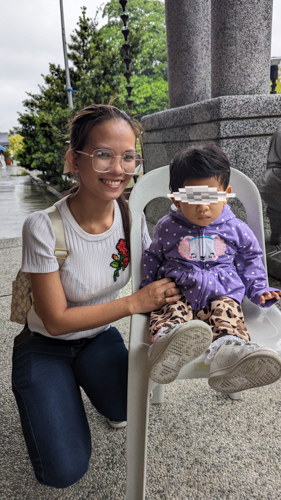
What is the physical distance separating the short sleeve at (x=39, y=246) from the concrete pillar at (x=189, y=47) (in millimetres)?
3292

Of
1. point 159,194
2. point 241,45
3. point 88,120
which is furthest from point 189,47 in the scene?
point 88,120

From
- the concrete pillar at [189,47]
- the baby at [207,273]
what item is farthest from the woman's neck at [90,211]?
the concrete pillar at [189,47]

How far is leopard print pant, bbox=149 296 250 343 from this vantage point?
1.22 m

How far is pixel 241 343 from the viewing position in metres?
1.08

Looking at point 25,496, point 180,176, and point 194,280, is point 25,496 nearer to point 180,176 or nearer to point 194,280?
point 194,280

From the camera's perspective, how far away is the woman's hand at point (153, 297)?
131 centimetres

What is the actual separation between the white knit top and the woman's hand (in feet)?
0.45

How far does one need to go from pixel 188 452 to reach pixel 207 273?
2.46 feet

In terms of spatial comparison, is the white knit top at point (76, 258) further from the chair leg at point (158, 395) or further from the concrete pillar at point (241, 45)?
the concrete pillar at point (241, 45)

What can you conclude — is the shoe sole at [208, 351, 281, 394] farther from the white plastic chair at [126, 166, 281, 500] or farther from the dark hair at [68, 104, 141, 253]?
the dark hair at [68, 104, 141, 253]

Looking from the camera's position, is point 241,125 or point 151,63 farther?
point 151,63

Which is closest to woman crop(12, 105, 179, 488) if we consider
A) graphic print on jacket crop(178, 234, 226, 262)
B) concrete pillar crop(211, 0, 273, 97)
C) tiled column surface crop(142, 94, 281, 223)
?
graphic print on jacket crop(178, 234, 226, 262)

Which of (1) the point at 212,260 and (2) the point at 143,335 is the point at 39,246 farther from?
(1) the point at 212,260

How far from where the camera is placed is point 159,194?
1.65 metres
